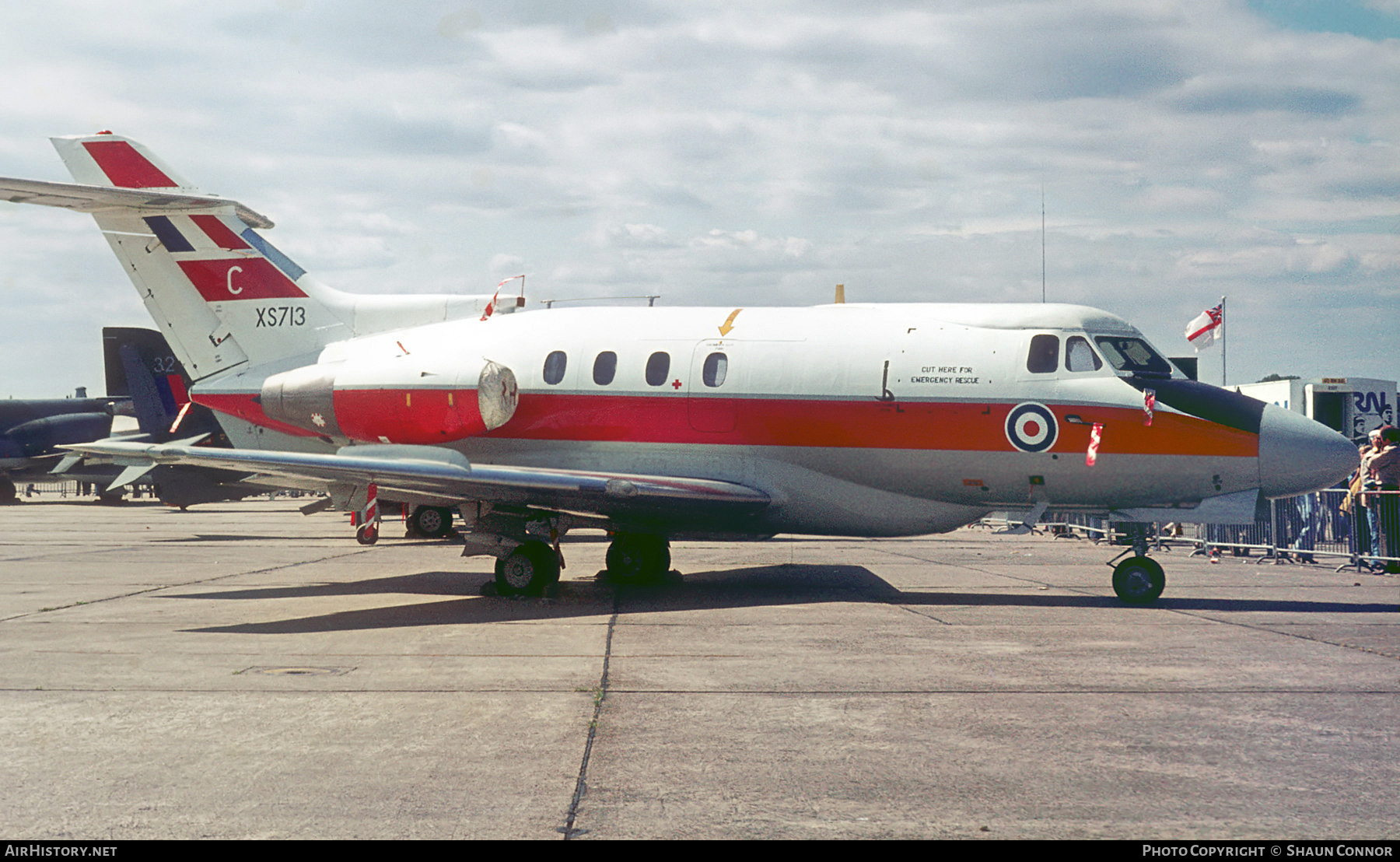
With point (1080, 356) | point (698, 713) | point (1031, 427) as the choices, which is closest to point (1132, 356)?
point (1080, 356)

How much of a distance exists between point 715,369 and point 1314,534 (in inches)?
496

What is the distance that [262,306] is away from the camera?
16625 millimetres

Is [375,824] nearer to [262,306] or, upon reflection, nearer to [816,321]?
[816,321]

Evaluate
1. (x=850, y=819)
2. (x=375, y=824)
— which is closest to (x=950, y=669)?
(x=850, y=819)

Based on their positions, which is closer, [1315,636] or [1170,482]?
[1315,636]

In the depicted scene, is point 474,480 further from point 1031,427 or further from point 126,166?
point 126,166

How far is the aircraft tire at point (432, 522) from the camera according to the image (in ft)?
81.9

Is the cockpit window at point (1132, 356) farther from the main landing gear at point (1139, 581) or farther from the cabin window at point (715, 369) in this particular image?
the cabin window at point (715, 369)

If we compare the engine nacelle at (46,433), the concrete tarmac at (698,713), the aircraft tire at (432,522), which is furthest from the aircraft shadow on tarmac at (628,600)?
the engine nacelle at (46,433)

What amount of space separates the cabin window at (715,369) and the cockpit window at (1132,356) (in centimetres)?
447

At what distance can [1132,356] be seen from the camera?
1326 cm

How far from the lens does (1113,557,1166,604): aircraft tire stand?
42.3ft

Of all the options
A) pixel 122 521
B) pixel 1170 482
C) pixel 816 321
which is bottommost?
pixel 122 521

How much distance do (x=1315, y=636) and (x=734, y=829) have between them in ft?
26.0
